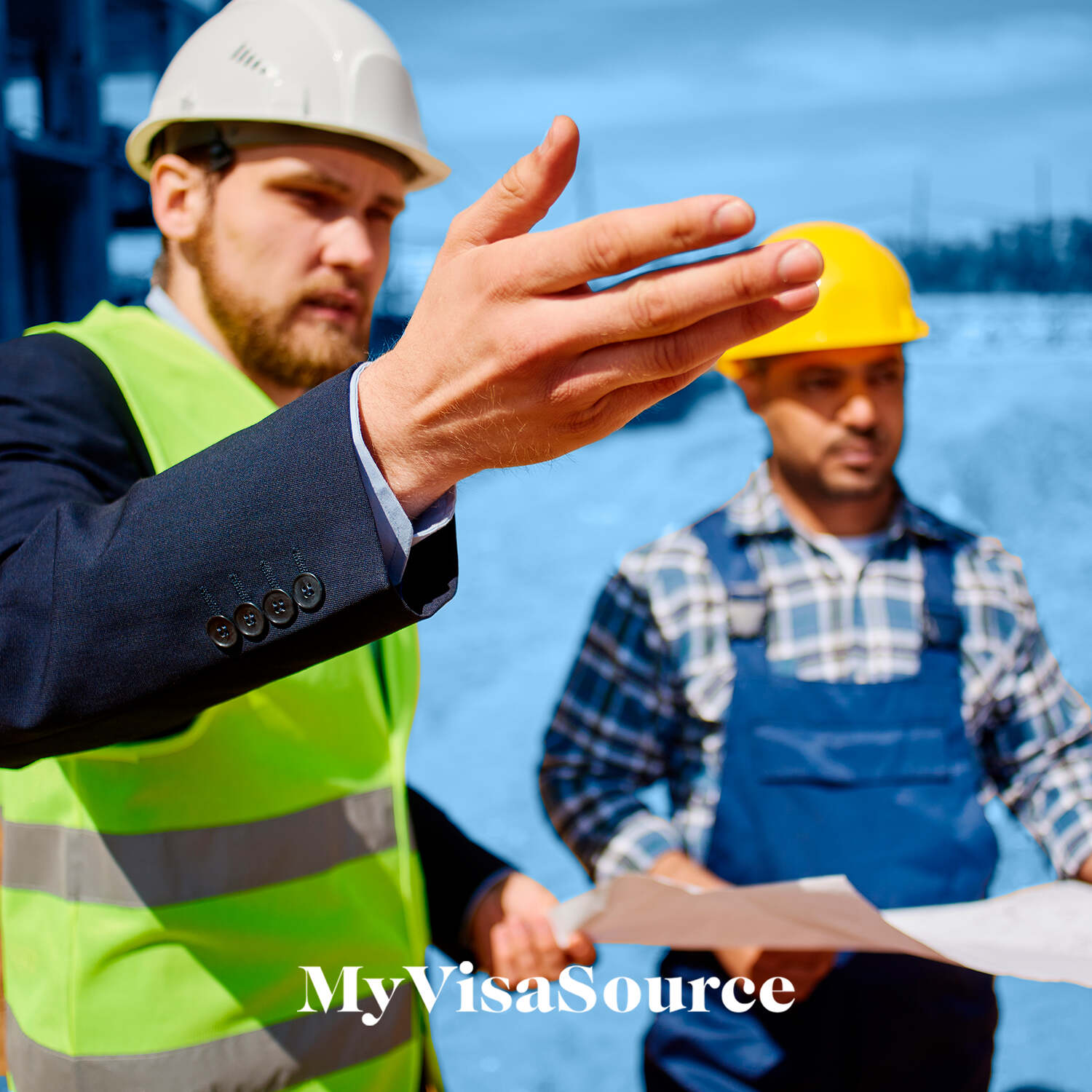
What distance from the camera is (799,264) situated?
0.64 meters

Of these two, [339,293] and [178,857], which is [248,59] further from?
[178,857]

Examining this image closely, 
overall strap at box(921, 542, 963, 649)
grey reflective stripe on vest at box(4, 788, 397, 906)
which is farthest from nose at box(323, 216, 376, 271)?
overall strap at box(921, 542, 963, 649)

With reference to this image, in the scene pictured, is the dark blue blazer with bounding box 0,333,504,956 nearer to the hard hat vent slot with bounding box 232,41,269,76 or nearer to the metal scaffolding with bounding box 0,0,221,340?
the hard hat vent slot with bounding box 232,41,269,76

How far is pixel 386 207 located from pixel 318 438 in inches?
50.9

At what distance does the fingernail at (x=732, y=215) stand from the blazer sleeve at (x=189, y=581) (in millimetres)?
330

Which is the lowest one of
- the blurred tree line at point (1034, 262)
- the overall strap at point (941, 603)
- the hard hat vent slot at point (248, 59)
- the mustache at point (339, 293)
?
the overall strap at point (941, 603)

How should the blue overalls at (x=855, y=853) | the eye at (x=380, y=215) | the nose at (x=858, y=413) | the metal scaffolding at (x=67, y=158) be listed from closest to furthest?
the eye at (x=380, y=215) → the blue overalls at (x=855, y=853) → the nose at (x=858, y=413) → the metal scaffolding at (x=67, y=158)

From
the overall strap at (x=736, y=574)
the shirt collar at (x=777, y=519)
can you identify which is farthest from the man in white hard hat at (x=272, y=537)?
the shirt collar at (x=777, y=519)

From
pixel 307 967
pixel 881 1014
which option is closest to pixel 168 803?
pixel 307 967

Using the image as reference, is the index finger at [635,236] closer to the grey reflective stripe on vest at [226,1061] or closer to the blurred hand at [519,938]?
the grey reflective stripe on vest at [226,1061]

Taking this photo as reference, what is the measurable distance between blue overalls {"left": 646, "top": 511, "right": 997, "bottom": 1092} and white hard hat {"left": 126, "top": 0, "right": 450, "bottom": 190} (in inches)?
53.4

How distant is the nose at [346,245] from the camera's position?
5.75 ft

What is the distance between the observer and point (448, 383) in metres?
0.73

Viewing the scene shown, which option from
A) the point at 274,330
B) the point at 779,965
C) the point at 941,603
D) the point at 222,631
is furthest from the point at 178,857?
the point at 941,603
